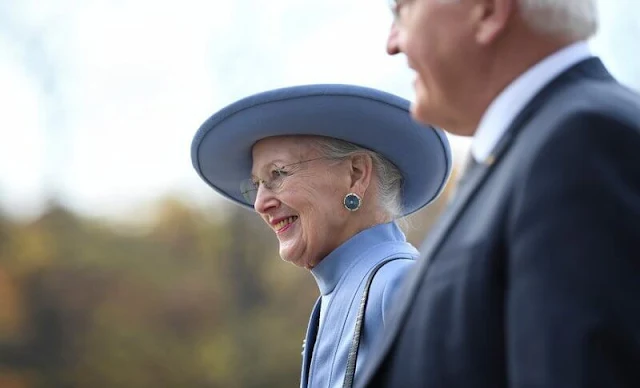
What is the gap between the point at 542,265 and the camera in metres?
1.29

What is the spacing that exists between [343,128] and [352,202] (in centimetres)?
23

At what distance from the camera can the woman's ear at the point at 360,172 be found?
316 cm

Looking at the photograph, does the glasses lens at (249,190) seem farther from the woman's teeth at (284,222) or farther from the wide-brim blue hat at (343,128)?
the woman's teeth at (284,222)

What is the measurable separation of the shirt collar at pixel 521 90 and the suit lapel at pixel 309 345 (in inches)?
62.0

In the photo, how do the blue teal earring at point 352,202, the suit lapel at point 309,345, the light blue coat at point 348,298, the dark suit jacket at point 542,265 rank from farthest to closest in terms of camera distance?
the blue teal earring at point 352,202 → the suit lapel at point 309,345 → the light blue coat at point 348,298 → the dark suit jacket at point 542,265

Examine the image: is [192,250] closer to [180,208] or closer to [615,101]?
[180,208]

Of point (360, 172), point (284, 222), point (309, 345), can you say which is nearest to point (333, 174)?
point (360, 172)

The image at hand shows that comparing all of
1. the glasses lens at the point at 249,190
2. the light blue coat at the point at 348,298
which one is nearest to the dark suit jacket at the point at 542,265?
the light blue coat at the point at 348,298

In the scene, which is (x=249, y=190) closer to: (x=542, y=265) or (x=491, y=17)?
(x=491, y=17)

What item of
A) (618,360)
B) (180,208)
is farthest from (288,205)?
(180,208)

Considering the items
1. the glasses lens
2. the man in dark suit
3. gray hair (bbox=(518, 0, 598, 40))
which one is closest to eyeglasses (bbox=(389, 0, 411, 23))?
the man in dark suit

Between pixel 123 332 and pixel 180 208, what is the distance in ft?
7.55

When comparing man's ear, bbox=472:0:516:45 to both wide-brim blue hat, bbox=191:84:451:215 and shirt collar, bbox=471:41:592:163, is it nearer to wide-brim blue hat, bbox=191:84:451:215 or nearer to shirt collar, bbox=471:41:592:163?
shirt collar, bbox=471:41:592:163

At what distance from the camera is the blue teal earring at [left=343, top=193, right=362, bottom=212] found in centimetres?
312
